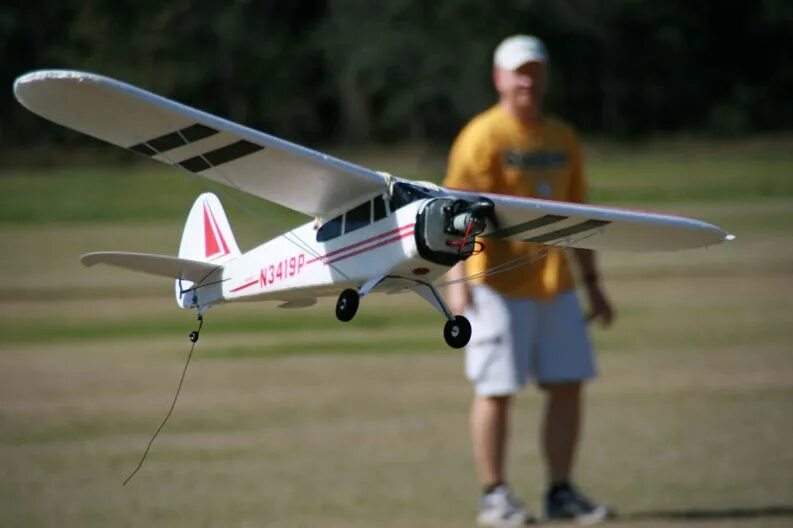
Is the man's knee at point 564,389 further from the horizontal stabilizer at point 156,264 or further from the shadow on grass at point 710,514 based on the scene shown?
the horizontal stabilizer at point 156,264

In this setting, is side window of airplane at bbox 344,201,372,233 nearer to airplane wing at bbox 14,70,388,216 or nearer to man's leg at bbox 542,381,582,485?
airplane wing at bbox 14,70,388,216

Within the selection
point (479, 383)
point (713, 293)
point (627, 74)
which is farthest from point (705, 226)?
point (713, 293)

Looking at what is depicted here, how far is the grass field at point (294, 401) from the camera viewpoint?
25.0 ft

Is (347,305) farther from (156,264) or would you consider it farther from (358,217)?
(156,264)

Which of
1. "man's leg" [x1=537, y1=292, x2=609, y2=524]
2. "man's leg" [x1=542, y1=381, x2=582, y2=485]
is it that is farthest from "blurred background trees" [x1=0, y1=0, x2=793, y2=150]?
"man's leg" [x1=542, y1=381, x2=582, y2=485]

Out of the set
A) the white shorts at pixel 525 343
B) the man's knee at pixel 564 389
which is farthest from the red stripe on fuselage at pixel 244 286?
the man's knee at pixel 564 389

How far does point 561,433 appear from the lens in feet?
29.8

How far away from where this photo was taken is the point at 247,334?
19.4 meters

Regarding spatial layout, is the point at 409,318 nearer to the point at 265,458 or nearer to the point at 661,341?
the point at 661,341

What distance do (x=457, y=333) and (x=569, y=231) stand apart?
16.8 inches

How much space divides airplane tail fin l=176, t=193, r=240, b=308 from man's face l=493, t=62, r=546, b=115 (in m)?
3.92

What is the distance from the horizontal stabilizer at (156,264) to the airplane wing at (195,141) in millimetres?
180

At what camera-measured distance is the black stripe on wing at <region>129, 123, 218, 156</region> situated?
2309 millimetres

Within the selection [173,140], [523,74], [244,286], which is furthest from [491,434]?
[173,140]
